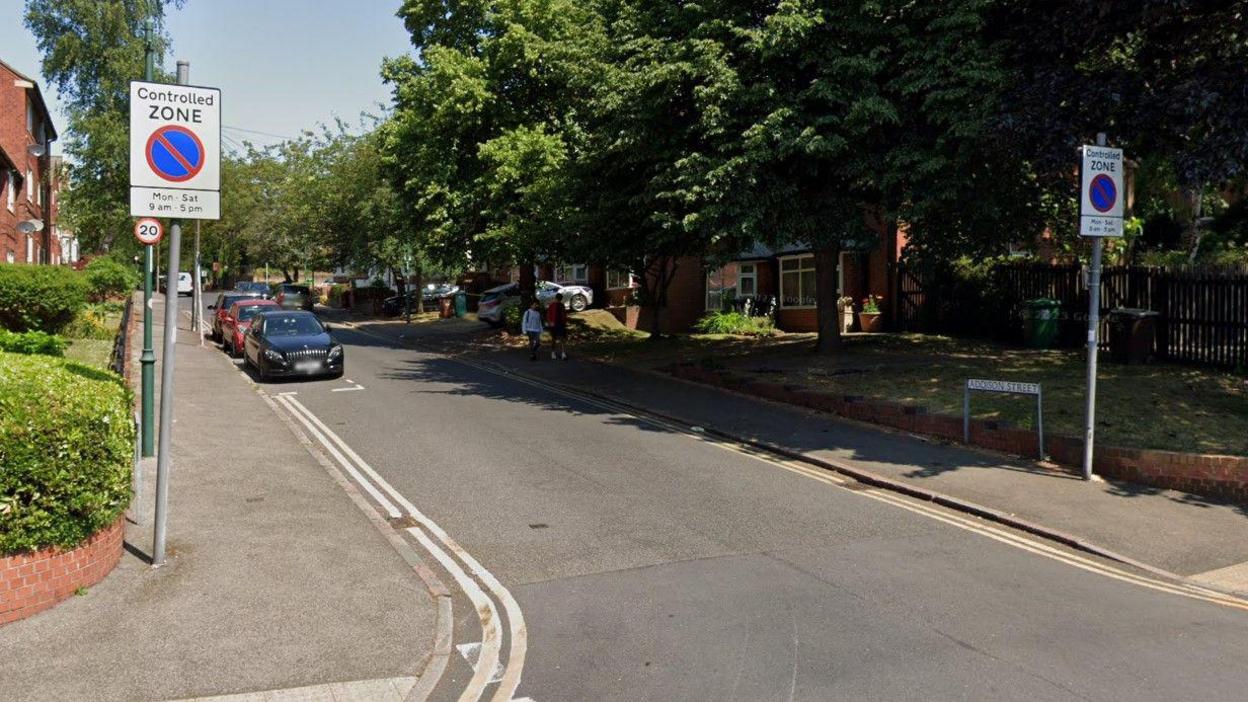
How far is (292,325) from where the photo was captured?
2192 cm

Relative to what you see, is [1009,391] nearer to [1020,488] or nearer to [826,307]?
[1020,488]

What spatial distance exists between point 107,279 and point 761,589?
27.9 metres

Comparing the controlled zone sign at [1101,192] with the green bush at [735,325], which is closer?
the controlled zone sign at [1101,192]

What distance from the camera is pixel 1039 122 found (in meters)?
13.6

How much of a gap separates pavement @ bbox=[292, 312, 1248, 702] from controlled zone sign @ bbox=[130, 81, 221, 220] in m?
3.62

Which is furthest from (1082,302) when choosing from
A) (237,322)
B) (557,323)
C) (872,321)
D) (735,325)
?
(237,322)

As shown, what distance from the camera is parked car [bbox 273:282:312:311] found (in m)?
44.8

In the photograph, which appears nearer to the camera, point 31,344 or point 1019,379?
point 31,344

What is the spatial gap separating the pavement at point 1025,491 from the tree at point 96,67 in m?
29.1

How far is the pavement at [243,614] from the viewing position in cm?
554

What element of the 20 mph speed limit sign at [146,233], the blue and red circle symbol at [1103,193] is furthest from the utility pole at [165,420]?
the blue and red circle symbol at [1103,193]

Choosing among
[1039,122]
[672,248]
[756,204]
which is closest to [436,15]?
[672,248]

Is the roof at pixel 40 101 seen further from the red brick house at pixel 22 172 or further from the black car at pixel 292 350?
the black car at pixel 292 350

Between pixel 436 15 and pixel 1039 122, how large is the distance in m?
22.9
